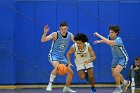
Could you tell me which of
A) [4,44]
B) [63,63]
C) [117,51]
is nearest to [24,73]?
[4,44]

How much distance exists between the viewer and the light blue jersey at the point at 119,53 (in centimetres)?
1073

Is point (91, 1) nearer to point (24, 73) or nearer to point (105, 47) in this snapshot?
point (105, 47)

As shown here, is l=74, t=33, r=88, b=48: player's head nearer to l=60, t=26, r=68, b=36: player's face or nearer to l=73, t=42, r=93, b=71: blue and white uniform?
l=73, t=42, r=93, b=71: blue and white uniform

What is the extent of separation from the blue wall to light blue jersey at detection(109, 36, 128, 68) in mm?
3169

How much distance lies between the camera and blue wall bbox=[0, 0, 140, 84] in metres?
14.0

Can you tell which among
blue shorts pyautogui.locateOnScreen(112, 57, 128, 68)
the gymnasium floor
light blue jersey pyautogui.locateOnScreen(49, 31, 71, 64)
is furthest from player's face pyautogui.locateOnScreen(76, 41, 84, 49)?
the gymnasium floor

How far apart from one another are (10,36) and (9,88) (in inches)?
67.0

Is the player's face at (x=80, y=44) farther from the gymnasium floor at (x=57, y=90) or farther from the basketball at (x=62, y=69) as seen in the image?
the gymnasium floor at (x=57, y=90)

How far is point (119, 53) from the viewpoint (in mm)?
10883

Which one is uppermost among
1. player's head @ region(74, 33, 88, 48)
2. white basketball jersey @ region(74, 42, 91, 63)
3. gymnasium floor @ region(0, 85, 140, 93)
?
player's head @ region(74, 33, 88, 48)

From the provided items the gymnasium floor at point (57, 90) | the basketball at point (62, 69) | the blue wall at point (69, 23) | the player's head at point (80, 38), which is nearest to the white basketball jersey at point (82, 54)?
the player's head at point (80, 38)

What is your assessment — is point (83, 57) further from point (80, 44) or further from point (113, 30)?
point (113, 30)

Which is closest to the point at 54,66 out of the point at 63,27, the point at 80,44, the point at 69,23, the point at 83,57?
the point at 83,57

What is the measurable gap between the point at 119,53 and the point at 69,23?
3586 millimetres
